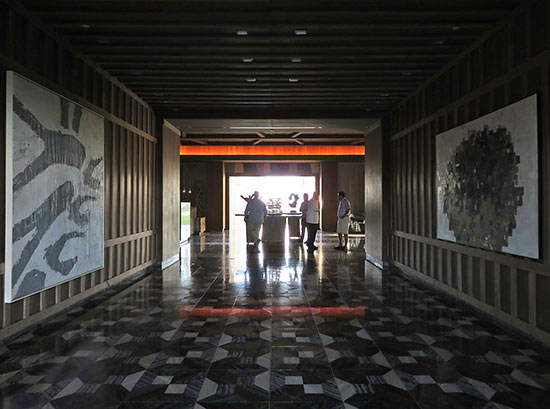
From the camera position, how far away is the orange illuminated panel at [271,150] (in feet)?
56.3

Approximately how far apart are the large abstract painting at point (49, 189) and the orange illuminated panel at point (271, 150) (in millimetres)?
11596

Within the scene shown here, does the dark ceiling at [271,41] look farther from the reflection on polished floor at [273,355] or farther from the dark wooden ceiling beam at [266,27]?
the reflection on polished floor at [273,355]

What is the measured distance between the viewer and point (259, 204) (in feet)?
39.4

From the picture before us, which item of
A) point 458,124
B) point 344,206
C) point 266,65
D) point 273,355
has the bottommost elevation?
point 273,355

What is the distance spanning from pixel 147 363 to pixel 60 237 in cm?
210

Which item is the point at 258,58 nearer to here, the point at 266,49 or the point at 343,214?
the point at 266,49

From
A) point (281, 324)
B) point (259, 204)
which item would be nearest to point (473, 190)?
point (281, 324)

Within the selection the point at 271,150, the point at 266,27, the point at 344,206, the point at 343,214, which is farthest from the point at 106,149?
the point at 271,150

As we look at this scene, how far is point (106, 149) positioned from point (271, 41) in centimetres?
278

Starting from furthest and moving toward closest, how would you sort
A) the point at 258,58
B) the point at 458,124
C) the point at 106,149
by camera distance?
1. the point at 106,149
2. the point at 258,58
3. the point at 458,124

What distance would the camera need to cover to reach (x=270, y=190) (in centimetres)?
1995

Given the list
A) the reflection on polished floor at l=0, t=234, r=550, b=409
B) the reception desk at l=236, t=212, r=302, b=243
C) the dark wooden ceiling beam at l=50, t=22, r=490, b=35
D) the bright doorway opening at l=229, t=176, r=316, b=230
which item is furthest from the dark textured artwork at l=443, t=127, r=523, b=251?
the bright doorway opening at l=229, t=176, r=316, b=230

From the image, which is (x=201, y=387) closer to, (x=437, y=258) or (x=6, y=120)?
(x=6, y=120)

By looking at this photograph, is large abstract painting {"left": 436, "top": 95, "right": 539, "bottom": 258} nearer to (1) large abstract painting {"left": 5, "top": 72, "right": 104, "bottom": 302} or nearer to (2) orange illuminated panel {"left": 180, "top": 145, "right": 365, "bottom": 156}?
(1) large abstract painting {"left": 5, "top": 72, "right": 104, "bottom": 302}
